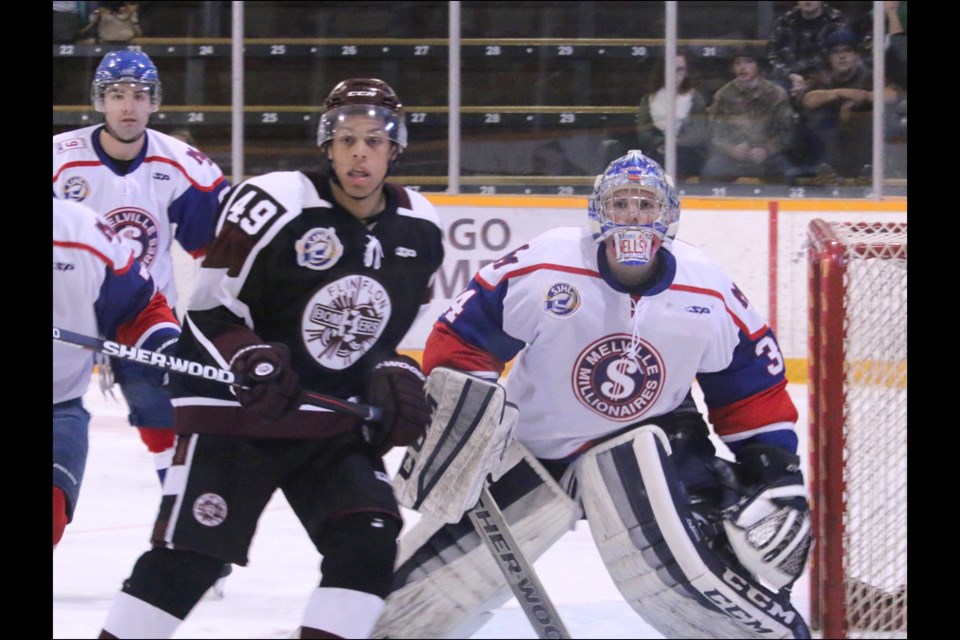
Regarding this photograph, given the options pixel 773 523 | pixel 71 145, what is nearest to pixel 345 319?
pixel 773 523

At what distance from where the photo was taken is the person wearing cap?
6.61 ft

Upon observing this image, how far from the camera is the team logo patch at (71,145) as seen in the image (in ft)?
10.9

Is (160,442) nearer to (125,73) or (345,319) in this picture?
(125,73)

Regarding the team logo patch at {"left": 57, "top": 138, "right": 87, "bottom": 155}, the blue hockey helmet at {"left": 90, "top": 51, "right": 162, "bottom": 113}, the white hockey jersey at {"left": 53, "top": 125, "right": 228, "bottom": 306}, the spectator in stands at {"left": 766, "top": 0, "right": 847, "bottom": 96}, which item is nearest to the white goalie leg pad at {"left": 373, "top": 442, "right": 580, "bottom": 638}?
the white hockey jersey at {"left": 53, "top": 125, "right": 228, "bottom": 306}

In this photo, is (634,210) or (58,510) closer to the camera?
(58,510)

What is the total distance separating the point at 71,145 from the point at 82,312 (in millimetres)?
1409

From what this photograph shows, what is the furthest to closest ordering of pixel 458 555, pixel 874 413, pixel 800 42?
pixel 800 42
pixel 874 413
pixel 458 555

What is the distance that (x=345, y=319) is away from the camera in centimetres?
212

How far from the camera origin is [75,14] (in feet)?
19.3

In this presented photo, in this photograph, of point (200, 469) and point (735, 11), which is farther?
point (735, 11)

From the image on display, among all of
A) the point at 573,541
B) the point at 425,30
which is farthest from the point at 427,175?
the point at 573,541
